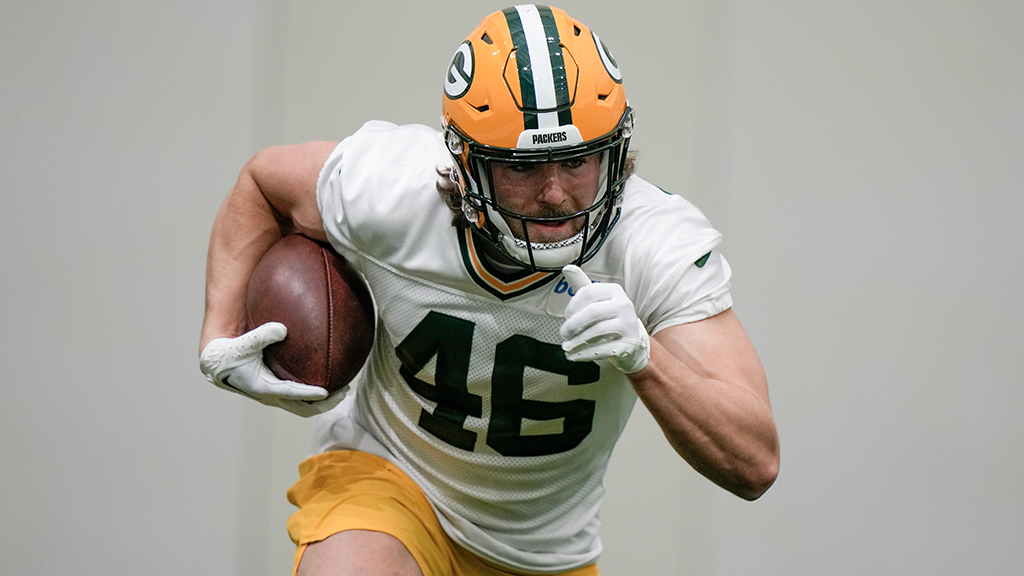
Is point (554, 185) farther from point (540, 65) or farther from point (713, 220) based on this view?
point (713, 220)

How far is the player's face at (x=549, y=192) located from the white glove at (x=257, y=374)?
1.32 feet

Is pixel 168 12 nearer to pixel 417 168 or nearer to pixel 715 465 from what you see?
pixel 417 168

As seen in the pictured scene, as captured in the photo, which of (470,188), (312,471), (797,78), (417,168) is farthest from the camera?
(797,78)

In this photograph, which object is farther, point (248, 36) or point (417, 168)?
Answer: point (248, 36)

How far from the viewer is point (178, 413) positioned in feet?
7.70

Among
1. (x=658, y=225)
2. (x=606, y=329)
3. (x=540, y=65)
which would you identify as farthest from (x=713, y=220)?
(x=606, y=329)

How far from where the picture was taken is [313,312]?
131 cm

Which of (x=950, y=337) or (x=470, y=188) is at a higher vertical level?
(x=470, y=188)

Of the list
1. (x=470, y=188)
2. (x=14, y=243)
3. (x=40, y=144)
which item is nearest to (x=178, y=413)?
(x=14, y=243)

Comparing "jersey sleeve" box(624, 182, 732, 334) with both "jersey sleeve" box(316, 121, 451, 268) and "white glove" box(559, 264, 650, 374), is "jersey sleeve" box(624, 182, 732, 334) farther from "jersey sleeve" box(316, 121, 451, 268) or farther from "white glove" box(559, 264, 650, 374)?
"jersey sleeve" box(316, 121, 451, 268)

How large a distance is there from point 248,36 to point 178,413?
99 centimetres

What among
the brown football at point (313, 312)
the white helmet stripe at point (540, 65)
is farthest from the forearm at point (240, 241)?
the white helmet stripe at point (540, 65)

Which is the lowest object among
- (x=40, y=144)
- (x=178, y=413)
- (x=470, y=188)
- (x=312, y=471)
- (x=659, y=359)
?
(x=178, y=413)

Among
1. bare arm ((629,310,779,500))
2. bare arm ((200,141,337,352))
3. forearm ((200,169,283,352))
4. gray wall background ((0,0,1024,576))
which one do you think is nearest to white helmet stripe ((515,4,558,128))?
bare arm ((629,310,779,500))
